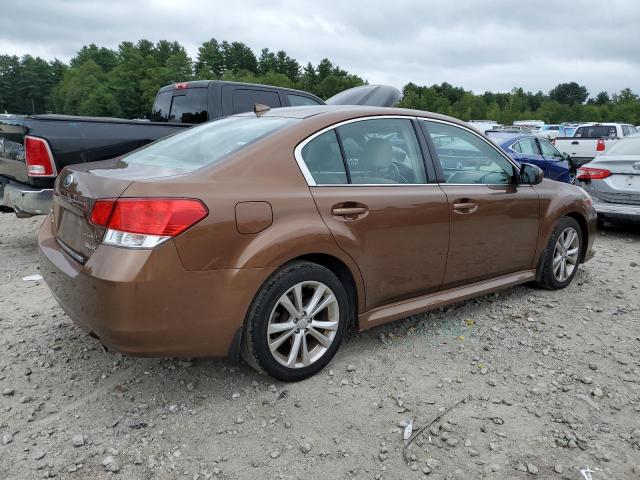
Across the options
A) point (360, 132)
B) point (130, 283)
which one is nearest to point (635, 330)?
point (360, 132)

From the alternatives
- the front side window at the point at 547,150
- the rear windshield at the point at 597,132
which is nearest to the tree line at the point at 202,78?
the rear windshield at the point at 597,132

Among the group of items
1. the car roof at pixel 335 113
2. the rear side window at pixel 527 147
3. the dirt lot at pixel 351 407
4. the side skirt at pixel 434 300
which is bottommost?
the dirt lot at pixel 351 407

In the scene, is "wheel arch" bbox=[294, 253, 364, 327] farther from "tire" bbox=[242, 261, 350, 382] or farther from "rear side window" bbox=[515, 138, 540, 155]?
"rear side window" bbox=[515, 138, 540, 155]

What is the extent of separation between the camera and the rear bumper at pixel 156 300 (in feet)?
7.87

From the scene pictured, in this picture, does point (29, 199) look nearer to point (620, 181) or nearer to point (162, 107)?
point (162, 107)

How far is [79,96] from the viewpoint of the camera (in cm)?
9331

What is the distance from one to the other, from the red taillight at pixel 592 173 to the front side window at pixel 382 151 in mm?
4920

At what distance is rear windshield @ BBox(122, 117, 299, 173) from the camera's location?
9.64ft

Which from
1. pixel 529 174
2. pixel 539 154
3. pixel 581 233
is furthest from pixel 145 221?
pixel 539 154

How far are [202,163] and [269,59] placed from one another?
11037 centimetres

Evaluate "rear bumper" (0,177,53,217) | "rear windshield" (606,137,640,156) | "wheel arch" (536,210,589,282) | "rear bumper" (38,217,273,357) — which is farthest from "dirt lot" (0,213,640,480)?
"rear windshield" (606,137,640,156)

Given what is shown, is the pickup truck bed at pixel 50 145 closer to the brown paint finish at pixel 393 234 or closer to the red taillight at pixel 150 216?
the red taillight at pixel 150 216

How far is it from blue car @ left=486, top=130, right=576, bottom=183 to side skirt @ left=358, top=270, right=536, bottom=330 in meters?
7.76

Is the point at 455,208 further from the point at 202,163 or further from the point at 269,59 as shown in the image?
the point at 269,59
